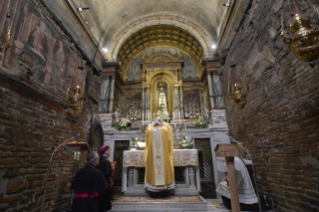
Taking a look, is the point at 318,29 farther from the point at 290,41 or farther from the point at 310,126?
the point at 310,126

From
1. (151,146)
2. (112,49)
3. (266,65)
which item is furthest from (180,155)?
(112,49)

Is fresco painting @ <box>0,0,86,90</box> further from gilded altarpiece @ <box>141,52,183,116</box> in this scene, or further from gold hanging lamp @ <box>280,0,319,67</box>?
gold hanging lamp @ <box>280,0,319,67</box>

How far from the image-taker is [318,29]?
263 cm

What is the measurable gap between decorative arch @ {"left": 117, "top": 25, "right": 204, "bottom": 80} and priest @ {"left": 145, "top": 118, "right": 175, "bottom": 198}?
21.4 feet

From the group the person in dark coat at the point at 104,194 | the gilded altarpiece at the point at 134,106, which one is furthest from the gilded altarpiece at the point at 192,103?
the person in dark coat at the point at 104,194

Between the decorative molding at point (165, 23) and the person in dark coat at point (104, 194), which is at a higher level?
the decorative molding at point (165, 23)

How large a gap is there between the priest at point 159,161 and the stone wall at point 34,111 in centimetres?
267

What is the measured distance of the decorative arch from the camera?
10906mm

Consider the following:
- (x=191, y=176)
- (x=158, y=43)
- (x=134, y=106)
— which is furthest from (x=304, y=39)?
(x=158, y=43)

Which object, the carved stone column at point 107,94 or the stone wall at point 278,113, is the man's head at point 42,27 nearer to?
the carved stone column at point 107,94

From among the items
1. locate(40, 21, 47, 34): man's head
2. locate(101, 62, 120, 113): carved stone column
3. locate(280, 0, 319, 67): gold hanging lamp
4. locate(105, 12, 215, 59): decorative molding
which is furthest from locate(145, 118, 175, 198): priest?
locate(105, 12, 215, 59): decorative molding

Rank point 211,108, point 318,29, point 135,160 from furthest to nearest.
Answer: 1. point 211,108
2. point 135,160
3. point 318,29

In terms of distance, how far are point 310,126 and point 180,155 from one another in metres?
3.40

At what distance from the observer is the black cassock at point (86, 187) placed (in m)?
3.43
